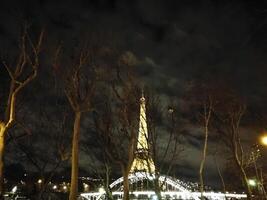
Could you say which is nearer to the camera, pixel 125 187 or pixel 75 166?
pixel 75 166

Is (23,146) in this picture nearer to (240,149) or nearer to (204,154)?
(204,154)

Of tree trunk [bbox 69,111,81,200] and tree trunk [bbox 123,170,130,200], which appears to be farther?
tree trunk [bbox 123,170,130,200]

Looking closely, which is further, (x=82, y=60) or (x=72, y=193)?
(x=82, y=60)

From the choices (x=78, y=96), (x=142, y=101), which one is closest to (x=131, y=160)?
(x=142, y=101)

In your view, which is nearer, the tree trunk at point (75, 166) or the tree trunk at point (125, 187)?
the tree trunk at point (75, 166)

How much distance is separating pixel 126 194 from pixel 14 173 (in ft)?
220

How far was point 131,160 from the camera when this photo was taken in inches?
737

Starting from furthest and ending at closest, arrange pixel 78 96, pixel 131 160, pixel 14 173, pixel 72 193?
pixel 14 173, pixel 131 160, pixel 78 96, pixel 72 193

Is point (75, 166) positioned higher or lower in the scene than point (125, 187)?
higher

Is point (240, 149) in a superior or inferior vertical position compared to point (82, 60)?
inferior

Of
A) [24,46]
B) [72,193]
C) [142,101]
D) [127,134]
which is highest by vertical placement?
[24,46]

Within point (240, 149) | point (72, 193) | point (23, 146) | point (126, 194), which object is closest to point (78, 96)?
point (72, 193)

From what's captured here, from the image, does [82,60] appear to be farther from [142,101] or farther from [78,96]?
[142,101]

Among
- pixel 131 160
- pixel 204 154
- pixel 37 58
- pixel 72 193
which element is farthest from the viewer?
pixel 204 154
